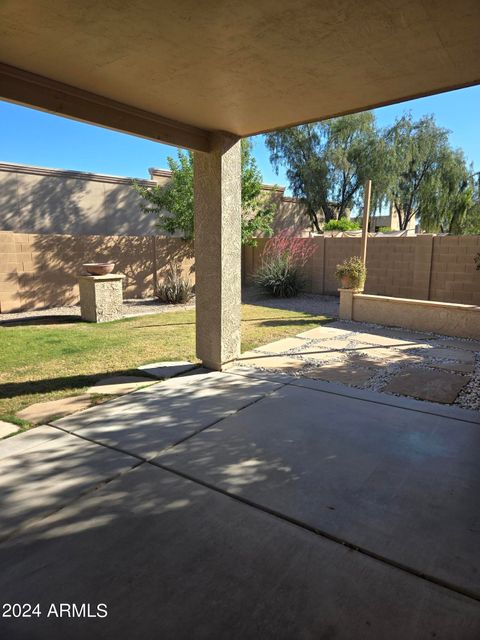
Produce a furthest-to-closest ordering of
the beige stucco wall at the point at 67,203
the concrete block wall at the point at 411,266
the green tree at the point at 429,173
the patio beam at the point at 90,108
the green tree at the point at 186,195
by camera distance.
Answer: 1. the green tree at the point at 429,173
2. the beige stucco wall at the point at 67,203
3. the green tree at the point at 186,195
4. the concrete block wall at the point at 411,266
5. the patio beam at the point at 90,108

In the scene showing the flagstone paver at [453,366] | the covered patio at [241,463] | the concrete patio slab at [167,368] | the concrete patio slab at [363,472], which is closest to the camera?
the covered patio at [241,463]

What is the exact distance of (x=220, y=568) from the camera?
1.80 meters

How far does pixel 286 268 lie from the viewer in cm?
1123

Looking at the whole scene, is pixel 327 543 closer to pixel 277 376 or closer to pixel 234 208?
pixel 277 376

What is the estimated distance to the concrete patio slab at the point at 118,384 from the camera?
13.5 ft

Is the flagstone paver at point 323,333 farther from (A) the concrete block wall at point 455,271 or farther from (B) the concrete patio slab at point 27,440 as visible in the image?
(B) the concrete patio slab at point 27,440

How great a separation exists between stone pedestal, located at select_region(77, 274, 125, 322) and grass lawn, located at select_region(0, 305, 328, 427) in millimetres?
310

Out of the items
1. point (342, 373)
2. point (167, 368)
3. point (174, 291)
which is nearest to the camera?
point (342, 373)

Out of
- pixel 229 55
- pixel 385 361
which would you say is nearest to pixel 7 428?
pixel 229 55

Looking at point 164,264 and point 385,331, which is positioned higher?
point 164,264

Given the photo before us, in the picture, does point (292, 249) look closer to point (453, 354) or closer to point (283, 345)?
point (283, 345)

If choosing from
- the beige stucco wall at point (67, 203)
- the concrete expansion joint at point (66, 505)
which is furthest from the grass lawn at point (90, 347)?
the beige stucco wall at point (67, 203)

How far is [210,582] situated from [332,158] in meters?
21.3

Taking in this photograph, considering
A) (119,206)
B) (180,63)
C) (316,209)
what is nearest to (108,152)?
(119,206)
